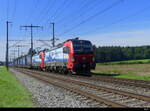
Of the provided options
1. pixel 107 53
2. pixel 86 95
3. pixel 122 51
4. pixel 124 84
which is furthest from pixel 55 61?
pixel 122 51

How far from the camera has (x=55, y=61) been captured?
29828mm

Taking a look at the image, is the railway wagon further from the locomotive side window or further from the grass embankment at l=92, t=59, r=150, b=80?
the grass embankment at l=92, t=59, r=150, b=80

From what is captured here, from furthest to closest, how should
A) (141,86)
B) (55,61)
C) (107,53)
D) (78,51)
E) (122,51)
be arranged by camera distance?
(122,51)
(107,53)
(55,61)
(78,51)
(141,86)

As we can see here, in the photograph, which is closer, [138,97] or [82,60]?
[138,97]

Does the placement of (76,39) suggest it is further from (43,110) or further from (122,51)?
(122,51)

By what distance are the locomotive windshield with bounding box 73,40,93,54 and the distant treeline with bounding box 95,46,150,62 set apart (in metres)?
90.2

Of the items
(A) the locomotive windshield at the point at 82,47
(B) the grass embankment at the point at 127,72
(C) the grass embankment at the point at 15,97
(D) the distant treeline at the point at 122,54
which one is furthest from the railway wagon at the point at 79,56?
(D) the distant treeline at the point at 122,54

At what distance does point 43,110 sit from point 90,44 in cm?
1711

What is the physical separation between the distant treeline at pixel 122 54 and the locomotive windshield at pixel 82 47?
296 feet

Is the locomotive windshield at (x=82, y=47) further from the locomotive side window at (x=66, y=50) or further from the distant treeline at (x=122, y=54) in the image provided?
the distant treeline at (x=122, y=54)

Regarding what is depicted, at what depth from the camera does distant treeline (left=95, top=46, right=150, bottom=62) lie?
116125 mm

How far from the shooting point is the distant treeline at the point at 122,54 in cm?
11612

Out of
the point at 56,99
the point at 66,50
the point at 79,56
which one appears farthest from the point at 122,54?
the point at 56,99

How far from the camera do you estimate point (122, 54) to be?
404 feet
